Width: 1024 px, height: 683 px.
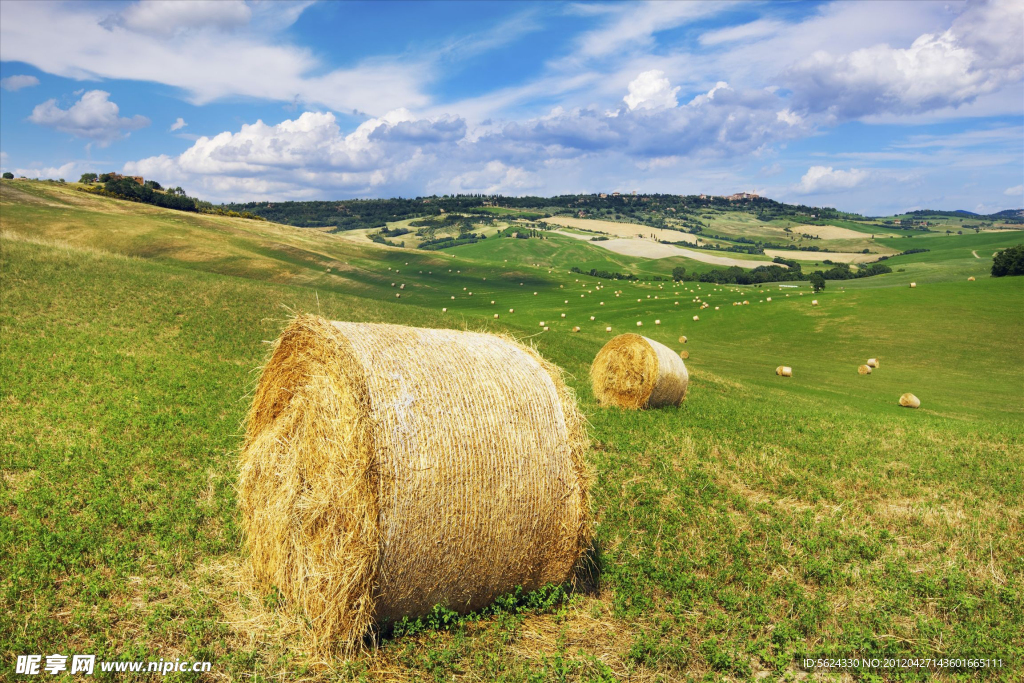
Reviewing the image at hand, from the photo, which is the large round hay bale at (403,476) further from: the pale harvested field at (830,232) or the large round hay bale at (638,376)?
the pale harvested field at (830,232)

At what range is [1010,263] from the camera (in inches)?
1919

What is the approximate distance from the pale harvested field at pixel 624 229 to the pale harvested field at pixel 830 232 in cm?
4285

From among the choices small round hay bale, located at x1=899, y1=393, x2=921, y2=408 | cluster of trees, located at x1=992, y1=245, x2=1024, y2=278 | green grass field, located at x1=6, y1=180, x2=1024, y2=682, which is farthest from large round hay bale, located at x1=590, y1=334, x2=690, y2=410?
cluster of trees, located at x1=992, y1=245, x2=1024, y2=278

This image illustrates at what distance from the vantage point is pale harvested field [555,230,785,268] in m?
128

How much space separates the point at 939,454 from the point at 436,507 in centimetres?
1515

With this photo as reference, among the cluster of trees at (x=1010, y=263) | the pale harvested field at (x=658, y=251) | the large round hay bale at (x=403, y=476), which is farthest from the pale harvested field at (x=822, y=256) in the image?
the large round hay bale at (x=403, y=476)

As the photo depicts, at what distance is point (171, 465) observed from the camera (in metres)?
10.3

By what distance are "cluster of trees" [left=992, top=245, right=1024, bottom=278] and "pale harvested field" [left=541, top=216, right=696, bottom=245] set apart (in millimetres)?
115624

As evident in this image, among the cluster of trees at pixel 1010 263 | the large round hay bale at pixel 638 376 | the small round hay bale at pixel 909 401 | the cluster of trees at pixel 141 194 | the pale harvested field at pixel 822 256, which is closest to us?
the large round hay bale at pixel 638 376

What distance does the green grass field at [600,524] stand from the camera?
19.7ft

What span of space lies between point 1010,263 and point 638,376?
53.2 metres

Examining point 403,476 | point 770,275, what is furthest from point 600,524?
point 770,275

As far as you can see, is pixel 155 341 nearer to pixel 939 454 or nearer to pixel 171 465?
pixel 171 465

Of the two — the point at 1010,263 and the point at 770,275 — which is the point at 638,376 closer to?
the point at 1010,263
